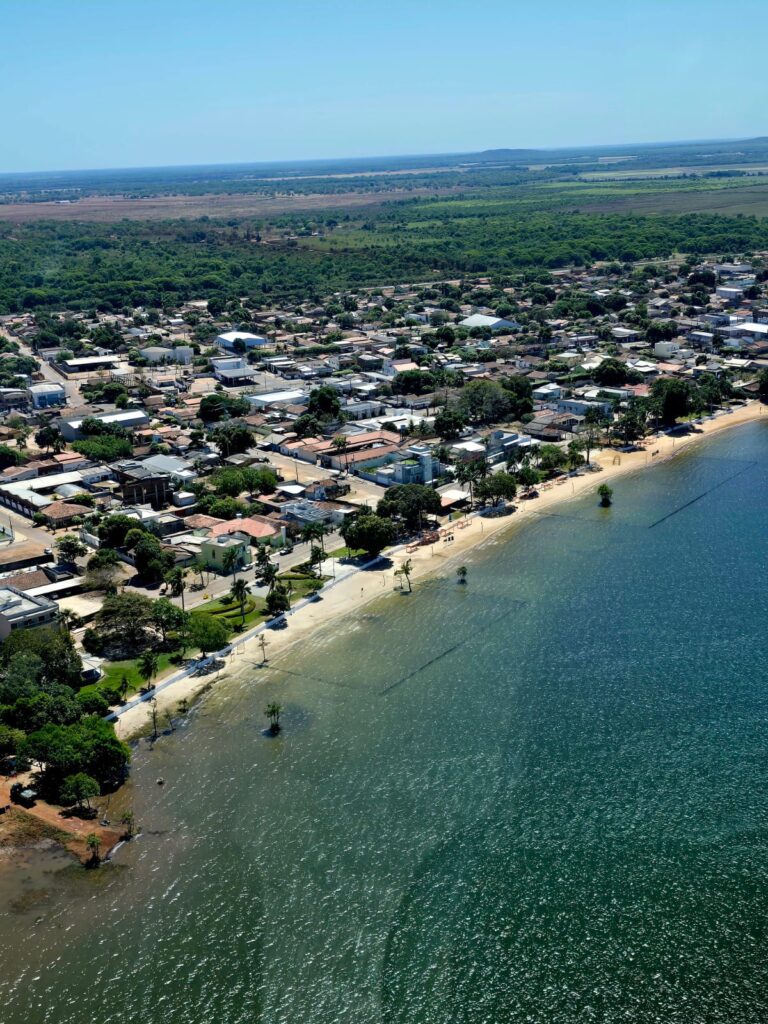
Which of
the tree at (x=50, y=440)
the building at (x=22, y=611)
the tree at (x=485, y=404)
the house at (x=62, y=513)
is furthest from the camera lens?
the tree at (x=485, y=404)

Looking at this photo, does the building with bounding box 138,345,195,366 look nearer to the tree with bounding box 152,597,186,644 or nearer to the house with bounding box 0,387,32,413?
the house with bounding box 0,387,32,413

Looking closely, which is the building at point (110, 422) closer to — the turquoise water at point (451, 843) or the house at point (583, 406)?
the house at point (583, 406)

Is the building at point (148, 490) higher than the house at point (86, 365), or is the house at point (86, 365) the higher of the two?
the house at point (86, 365)

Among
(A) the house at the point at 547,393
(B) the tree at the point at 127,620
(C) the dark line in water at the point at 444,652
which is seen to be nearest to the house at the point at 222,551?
(B) the tree at the point at 127,620

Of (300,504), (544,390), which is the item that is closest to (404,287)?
(544,390)

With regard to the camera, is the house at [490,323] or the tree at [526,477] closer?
the tree at [526,477]

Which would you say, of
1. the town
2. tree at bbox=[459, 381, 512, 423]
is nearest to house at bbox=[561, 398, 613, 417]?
the town

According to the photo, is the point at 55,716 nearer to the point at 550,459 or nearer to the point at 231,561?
the point at 231,561
